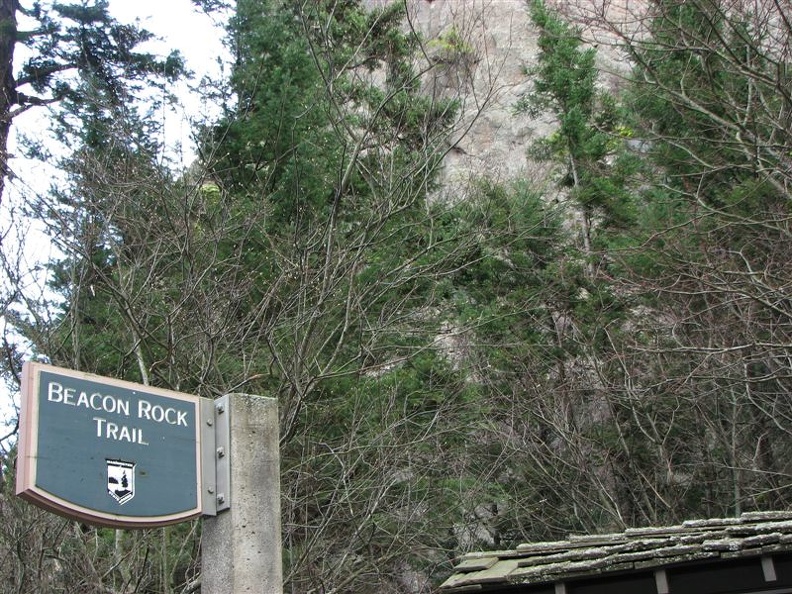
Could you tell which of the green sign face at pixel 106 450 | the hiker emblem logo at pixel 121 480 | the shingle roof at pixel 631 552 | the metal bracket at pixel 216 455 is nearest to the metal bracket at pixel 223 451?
the metal bracket at pixel 216 455

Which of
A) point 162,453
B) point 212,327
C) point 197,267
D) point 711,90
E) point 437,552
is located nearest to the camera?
point 162,453

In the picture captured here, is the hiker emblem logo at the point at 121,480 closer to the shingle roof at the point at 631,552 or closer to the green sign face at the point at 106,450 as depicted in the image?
the green sign face at the point at 106,450

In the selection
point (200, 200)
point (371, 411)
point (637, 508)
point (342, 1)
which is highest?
point (342, 1)

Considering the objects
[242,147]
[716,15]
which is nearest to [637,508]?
[716,15]

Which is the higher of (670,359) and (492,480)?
(670,359)

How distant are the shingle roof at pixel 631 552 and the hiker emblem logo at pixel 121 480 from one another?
4462mm

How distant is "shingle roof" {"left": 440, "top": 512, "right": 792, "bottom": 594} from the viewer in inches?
252

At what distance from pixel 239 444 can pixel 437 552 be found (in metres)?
9.91

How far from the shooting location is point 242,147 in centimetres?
1453

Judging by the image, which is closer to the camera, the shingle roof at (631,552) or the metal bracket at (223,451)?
the metal bracket at (223,451)

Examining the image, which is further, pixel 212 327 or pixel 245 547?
pixel 212 327

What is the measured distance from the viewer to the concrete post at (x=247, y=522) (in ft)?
11.5

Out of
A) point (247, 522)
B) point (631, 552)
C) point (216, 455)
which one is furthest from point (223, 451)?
point (631, 552)

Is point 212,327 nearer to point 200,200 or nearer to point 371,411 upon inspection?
point 200,200
